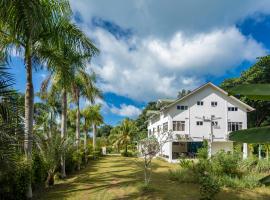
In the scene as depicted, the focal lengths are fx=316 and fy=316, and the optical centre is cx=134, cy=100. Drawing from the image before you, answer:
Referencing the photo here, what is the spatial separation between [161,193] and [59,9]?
9891 millimetres

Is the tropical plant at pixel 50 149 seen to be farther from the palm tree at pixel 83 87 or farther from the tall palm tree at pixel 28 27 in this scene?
the palm tree at pixel 83 87

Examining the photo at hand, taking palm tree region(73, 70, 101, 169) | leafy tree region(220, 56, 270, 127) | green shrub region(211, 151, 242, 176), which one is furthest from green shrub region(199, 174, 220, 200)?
leafy tree region(220, 56, 270, 127)

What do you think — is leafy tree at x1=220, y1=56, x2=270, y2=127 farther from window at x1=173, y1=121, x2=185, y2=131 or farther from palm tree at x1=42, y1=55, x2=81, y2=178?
palm tree at x1=42, y1=55, x2=81, y2=178

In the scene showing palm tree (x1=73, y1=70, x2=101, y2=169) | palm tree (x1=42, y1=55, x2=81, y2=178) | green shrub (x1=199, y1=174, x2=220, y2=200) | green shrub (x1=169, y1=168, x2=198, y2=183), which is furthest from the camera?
palm tree (x1=73, y1=70, x2=101, y2=169)

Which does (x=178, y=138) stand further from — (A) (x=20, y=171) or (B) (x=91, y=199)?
(A) (x=20, y=171)

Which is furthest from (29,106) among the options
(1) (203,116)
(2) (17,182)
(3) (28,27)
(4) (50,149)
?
(1) (203,116)

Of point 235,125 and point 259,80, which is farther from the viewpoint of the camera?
point 259,80

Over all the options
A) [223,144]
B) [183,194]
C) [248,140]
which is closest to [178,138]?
[223,144]

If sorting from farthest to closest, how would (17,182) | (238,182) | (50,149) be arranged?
(238,182) → (50,149) → (17,182)

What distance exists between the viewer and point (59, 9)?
13.5 meters

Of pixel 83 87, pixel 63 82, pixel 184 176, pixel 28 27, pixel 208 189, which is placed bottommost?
pixel 184 176

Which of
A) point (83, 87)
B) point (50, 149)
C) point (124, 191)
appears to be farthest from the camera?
point (83, 87)

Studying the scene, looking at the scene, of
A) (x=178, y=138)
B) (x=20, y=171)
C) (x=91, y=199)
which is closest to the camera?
(x=20, y=171)

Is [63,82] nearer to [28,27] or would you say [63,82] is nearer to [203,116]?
[28,27]
